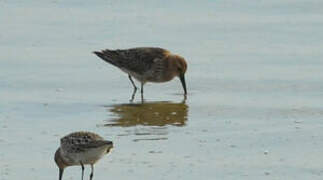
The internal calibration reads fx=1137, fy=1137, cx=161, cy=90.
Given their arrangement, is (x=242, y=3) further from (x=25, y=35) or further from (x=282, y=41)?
(x=25, y=35)

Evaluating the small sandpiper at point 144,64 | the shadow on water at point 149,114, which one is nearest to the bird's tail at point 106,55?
the small sandpiper at point 144,64

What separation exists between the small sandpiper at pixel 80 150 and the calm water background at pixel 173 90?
0.15 meters

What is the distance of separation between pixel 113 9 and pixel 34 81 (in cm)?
364

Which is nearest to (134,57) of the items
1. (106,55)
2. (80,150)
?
(106,55)

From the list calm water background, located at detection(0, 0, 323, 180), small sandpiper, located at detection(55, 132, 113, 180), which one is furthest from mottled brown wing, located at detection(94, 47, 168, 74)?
small sandpiper, located at detection(55, 132, 113, 180)

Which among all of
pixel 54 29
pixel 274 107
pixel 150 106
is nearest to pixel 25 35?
pixel 54 29

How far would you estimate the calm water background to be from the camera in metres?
8.95

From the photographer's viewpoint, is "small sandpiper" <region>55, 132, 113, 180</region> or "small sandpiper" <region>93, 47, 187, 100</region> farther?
"small sandpiper" <region>93, 47, 187, 100</region>

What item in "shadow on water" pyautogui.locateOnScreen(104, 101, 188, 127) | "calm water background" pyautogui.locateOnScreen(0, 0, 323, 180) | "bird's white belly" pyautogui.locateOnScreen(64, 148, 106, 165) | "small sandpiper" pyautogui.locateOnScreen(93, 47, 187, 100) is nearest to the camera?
"bird's white belly" pyautogui.locateOnScreen(64, 148, 106, 165)

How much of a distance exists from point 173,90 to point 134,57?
0.58 metres

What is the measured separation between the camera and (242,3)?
52.3ft

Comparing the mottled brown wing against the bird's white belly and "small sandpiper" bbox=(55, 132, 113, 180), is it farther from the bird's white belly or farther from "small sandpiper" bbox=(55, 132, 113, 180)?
the bird's white belly

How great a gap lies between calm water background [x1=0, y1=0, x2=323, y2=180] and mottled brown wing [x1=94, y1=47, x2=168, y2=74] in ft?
0.79

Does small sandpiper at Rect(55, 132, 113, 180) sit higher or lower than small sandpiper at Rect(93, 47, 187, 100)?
higher
